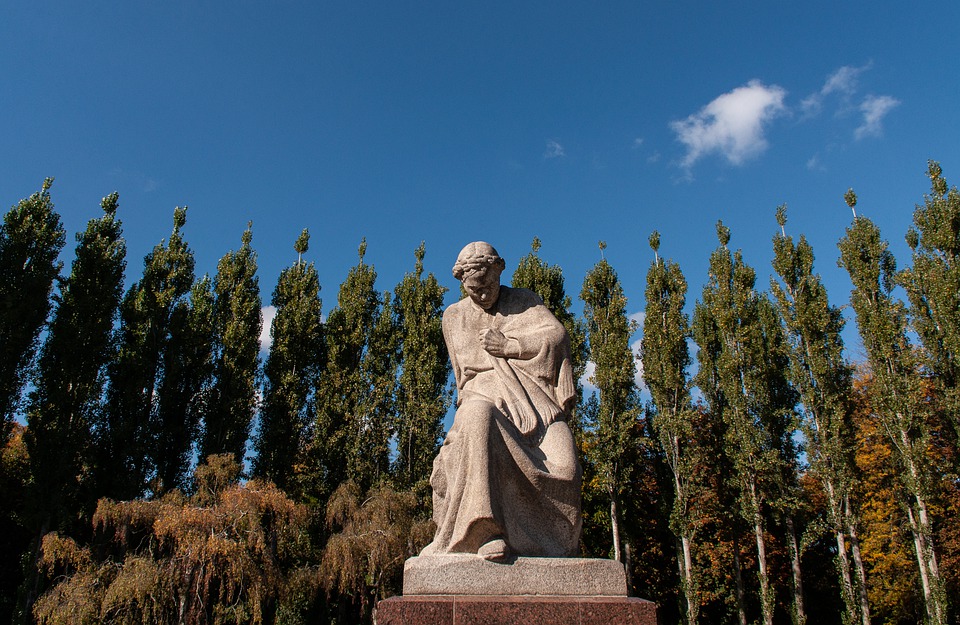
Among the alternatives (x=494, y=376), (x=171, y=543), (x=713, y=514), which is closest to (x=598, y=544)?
(x=713, y=514)

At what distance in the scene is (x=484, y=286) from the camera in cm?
486

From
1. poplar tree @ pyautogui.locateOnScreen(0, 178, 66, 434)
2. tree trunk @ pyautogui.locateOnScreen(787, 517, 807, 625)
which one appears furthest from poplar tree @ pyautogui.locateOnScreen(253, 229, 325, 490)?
tree trunk @ pyautogui.locateOnScreen(787, 517, 807, 625)

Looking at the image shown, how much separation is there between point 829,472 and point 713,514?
349cm

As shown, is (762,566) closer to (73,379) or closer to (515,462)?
(515,462)

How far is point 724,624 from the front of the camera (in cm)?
1811

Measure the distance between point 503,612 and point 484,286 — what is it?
2330mm

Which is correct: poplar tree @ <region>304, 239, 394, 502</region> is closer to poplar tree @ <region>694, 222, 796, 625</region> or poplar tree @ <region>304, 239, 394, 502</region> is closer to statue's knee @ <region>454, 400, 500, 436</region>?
poplar tree @ <region>694, 222, 796, 625</region>

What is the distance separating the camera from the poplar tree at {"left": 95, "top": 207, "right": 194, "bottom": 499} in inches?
649

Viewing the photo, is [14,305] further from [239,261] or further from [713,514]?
[713,514]

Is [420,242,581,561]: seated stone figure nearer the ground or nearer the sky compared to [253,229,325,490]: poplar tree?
nearer the ground

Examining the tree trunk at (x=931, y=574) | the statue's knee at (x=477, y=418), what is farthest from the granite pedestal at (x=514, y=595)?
the tree trunk at (x=931, y=574)

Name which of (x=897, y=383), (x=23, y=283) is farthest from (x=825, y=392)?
(x=23, y=283)

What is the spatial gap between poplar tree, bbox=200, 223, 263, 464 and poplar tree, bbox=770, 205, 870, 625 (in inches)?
615

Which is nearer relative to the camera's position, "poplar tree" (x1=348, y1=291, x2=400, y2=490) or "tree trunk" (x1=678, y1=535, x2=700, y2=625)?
"tree trunk" (x1=678, y1=535, x2=700, y2=625)
